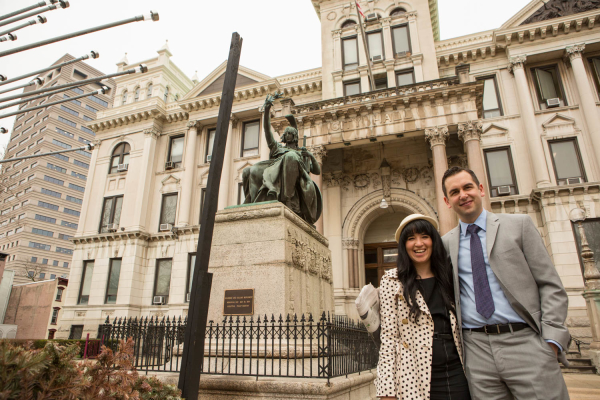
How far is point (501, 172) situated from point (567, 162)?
292 cm

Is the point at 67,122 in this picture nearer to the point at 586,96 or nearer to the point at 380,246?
the point at 380,246

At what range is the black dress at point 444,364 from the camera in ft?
7.93

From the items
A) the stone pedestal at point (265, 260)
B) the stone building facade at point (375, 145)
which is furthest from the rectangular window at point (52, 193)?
the stone pedestal at point (265, 260)

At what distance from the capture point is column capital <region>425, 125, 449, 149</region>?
1742 cm

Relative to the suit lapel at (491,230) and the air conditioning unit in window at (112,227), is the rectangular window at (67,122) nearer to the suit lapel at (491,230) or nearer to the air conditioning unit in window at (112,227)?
the air conditioning unit in window at (112,227)

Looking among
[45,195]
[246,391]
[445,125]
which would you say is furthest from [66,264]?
[246,391]

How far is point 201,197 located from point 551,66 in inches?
867

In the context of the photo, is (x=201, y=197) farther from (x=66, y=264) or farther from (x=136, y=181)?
(x=66, y=264)

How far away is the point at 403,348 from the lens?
2.55 metres

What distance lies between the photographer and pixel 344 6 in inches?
974

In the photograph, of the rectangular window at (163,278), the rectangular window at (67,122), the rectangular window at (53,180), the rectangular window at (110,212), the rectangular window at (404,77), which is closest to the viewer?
the rectangular window at (404,77)

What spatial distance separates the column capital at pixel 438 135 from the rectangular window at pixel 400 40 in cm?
733

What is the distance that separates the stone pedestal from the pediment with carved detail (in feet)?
69.5

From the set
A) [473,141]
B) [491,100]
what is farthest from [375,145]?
[491,100]
